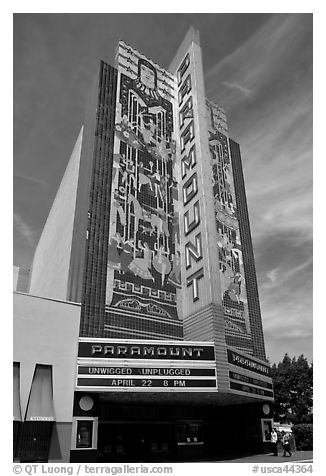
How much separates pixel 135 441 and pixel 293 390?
3092 cm

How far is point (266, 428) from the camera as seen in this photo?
103 feet

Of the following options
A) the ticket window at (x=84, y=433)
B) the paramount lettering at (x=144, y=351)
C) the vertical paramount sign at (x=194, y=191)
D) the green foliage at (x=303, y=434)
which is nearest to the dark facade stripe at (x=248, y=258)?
the green foliage at (x=303, y=434)

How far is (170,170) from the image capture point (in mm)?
40125

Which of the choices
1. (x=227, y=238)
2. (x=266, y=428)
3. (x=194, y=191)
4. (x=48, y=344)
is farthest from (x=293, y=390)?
(x=48, y=344)

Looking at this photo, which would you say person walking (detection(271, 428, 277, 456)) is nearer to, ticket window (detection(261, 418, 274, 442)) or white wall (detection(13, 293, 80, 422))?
ticket window (detection(261, 418, 274, 442))

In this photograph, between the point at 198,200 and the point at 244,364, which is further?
the point at 198,200

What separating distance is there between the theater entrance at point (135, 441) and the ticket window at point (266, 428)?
7.76m

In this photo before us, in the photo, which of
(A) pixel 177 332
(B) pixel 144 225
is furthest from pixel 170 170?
(A) pixel 177 332

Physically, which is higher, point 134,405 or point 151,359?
point 151,359

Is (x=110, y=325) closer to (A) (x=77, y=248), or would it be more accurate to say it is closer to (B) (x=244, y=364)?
(A) (x=77, y=248)

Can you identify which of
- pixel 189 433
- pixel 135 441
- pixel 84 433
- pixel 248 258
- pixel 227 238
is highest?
pixel 227 238

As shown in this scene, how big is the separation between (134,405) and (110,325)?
6389 mm

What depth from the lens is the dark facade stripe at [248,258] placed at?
40688 mm

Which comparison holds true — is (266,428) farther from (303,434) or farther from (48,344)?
(48,344)
